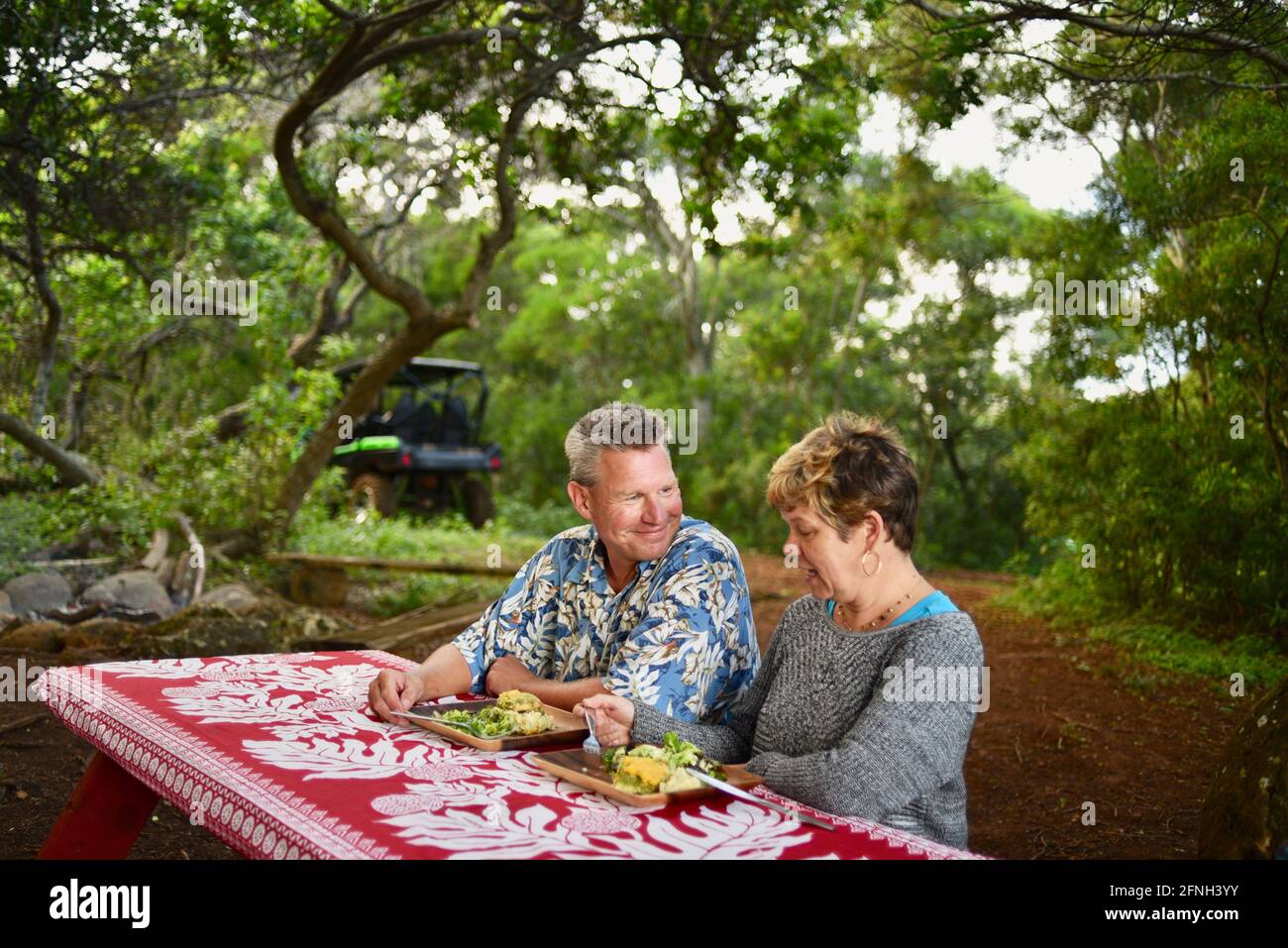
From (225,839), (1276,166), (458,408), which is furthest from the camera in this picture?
(458,408)

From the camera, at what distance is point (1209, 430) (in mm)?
6883

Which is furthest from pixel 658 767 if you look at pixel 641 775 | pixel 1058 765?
pixel 1058 765

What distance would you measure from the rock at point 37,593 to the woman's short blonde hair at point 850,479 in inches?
242

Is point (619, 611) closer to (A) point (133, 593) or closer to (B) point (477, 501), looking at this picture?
(A) point (133, 593)

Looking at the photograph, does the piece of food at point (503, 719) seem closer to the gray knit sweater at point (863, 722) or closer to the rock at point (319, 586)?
the gray knit sweater at point (863, 722)

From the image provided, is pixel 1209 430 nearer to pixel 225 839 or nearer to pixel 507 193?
pixel 507 193

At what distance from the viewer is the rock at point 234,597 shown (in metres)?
7.40

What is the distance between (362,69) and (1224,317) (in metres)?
5.03

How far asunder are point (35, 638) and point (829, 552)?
517cm

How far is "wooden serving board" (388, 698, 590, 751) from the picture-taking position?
7.31 feet

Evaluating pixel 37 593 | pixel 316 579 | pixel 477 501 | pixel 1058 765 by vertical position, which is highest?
pixel 477 501

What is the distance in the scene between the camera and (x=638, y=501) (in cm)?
272
